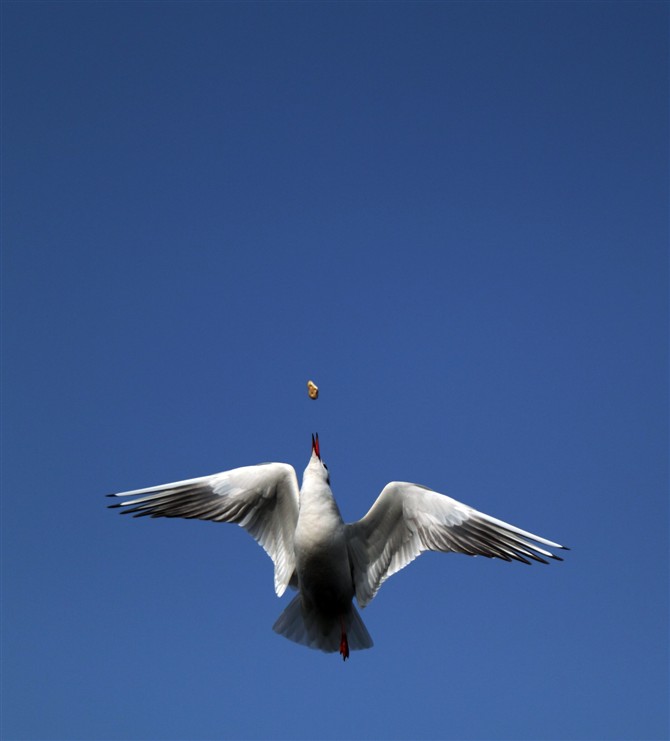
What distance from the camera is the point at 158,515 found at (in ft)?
35.0

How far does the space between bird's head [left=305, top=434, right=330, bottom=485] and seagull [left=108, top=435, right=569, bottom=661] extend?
0.04ft

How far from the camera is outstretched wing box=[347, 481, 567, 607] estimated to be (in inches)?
399

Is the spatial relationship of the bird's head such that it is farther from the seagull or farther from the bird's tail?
the bird's tail

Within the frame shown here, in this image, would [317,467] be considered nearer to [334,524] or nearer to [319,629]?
[334,524]

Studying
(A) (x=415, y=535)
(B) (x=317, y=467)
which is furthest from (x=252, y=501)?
(A) (x=415, y=535)

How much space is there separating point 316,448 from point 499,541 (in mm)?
2290

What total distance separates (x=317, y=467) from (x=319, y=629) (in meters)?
1.81


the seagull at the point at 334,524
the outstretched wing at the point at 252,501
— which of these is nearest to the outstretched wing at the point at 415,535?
the seagull at the point at 334,524

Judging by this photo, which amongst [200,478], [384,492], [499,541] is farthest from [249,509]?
[499,541]

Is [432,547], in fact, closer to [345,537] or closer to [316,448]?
[345,537]

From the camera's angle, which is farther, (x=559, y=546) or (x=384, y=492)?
(x=384, y=492)

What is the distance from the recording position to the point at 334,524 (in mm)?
10227

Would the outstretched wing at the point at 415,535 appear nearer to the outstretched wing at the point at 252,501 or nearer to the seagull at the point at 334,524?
the seagull at the point at 334,524

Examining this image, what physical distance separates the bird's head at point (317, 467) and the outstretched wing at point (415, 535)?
0.63 meters
